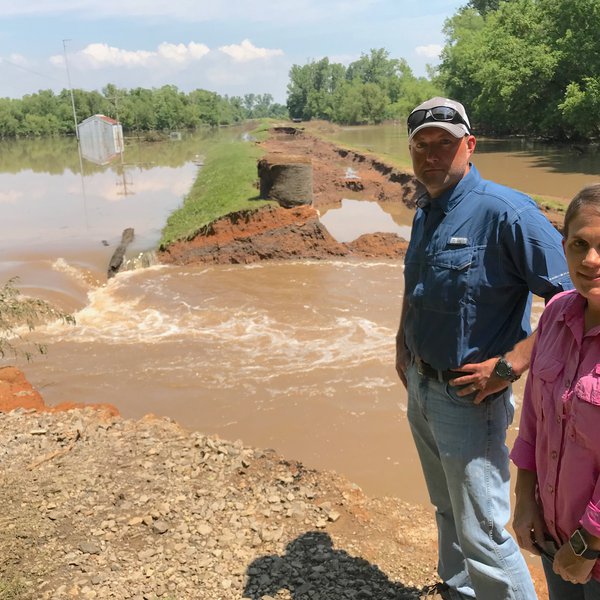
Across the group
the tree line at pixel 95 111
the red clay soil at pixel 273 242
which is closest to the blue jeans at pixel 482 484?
the red clay soil at pixel 273 242

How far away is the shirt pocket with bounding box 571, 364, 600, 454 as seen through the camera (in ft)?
5.17

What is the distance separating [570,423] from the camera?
165 centimetres

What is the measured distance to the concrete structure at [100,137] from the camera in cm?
5529

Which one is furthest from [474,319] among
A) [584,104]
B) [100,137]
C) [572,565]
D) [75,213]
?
[100,137]

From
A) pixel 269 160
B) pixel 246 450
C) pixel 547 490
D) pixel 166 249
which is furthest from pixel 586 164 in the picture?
pixel 547 490

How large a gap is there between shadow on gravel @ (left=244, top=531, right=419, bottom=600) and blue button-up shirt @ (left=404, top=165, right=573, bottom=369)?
61.2 inches

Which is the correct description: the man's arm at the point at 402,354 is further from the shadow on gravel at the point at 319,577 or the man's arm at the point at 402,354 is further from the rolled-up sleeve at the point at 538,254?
the shadow on gravel at the point at 319,577

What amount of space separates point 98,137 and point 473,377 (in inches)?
2700

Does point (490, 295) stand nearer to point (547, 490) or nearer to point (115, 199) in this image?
point (547, 490)

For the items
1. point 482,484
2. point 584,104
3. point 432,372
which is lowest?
point 482,484

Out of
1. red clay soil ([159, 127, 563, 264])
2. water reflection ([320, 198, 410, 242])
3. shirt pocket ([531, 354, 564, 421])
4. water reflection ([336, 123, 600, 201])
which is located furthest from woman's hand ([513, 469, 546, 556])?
water reflection ([336, 123, 600, 201])

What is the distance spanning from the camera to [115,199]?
2623 centimetres

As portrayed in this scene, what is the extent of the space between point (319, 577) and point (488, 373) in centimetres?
178

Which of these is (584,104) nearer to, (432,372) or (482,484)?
(432,372)
